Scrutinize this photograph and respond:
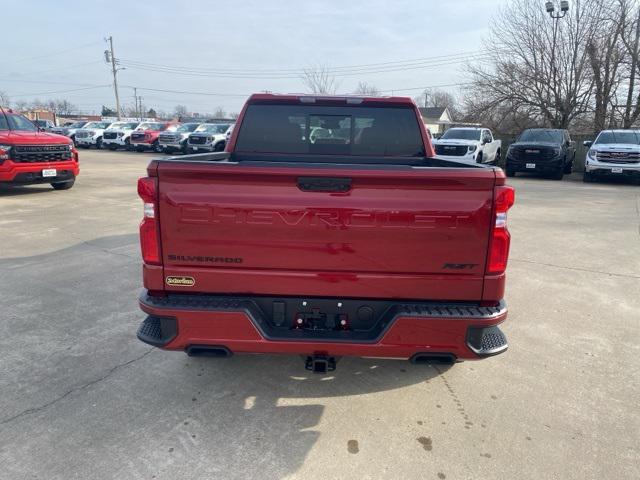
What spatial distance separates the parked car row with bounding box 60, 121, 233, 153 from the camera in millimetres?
25000

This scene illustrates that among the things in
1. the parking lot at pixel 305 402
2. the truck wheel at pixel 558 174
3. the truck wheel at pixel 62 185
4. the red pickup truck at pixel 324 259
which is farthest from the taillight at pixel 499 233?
the truck wheel at pixel 558 174

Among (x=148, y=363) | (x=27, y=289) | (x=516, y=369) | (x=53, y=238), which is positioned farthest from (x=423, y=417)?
(x=53, y=238)

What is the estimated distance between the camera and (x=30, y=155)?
34.9 ft

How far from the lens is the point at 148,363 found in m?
3.56

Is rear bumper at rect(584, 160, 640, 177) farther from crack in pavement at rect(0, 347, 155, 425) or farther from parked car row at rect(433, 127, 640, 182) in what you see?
crack in pavement at rect(0, 347, 155, 425)

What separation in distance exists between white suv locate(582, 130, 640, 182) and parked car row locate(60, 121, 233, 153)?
17.2 meters

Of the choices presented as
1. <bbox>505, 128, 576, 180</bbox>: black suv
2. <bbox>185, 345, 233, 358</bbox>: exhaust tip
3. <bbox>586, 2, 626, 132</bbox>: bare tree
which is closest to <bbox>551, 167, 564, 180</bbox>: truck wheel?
<bbox>505, 128, 576, 180</bbox>: black suv

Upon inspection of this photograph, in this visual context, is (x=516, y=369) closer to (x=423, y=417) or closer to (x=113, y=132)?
(x=423, y=417)

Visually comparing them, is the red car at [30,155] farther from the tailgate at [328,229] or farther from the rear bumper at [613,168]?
the rear bumper at [613,168]

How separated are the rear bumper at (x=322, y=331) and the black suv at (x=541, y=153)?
17418mm

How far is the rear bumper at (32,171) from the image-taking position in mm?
10344

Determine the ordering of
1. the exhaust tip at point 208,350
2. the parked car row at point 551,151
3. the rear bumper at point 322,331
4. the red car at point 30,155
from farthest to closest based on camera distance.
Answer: the parked car row at point 551,151 < the red car at point 30,155 < the exhaust tip at point 208,350 < the rear bumper at point 322,331

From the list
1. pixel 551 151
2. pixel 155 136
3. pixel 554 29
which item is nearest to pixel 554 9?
pixel 554 29

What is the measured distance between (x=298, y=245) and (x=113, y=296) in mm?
3214
